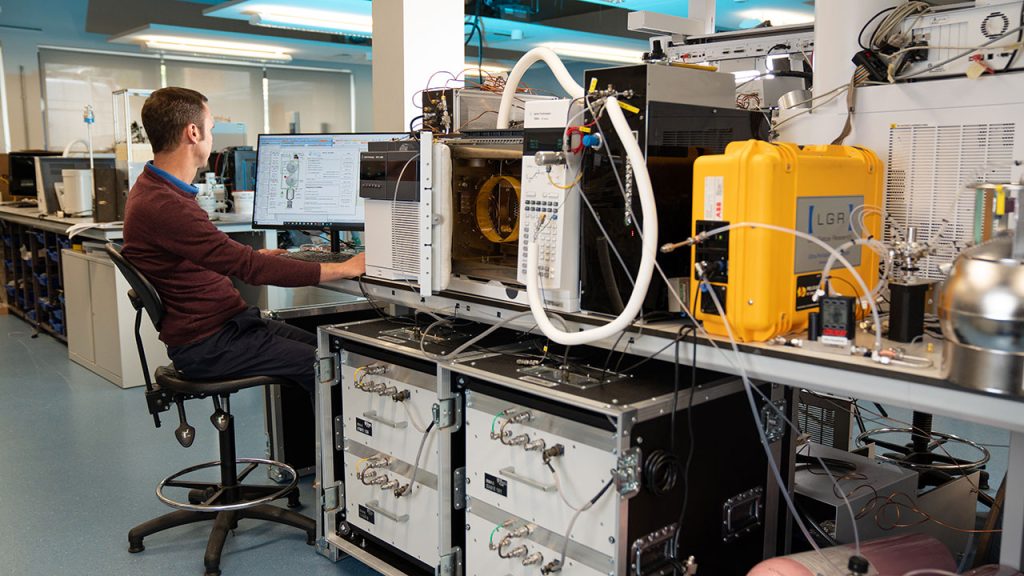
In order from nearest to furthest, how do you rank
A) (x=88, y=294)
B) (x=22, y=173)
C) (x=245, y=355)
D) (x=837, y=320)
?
(x=837, y=320) → (x=245, y=355) → (x=88, y=294) → (x=22, y=173)

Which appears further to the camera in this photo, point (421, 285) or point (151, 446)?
point (151, 446)

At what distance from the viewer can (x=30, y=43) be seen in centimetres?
793

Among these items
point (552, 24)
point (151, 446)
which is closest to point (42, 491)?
point (151, 446)

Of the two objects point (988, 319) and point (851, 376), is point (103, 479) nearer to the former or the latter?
point (851, 376)

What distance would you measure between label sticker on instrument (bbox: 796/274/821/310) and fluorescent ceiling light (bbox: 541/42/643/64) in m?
6.27

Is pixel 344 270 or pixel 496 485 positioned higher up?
pixel 344 270

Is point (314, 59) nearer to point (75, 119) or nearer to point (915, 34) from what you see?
point (75, 119)

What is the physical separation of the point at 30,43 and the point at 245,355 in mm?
7282

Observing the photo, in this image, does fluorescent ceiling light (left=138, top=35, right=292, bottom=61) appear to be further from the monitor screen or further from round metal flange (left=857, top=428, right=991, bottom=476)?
round metal flange (left=857, top=428, right=991, bottom=476)

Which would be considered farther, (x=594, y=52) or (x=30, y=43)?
(x=594, y=52)

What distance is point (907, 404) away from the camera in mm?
1334

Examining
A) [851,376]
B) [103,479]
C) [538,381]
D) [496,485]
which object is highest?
[851,376]

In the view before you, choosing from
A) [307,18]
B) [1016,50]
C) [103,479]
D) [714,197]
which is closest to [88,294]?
[103,479]

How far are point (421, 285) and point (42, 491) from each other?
1.83m
